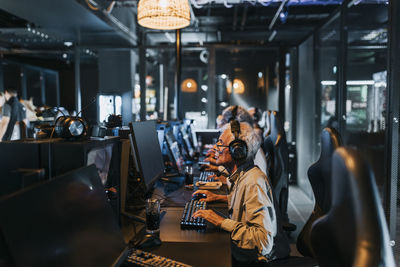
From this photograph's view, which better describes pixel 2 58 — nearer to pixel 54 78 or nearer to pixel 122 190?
pixel 54 78

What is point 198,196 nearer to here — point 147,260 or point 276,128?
point 147,260

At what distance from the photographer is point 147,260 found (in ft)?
3.67

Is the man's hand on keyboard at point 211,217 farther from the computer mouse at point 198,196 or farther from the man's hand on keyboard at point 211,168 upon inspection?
the man's hand on keyboard at point 211,168

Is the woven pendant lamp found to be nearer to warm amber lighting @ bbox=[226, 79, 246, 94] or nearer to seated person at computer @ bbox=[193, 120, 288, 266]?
seated person at computer @ bbox=[193, 120, 288, 266]

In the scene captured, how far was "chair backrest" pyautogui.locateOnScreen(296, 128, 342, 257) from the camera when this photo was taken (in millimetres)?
1409

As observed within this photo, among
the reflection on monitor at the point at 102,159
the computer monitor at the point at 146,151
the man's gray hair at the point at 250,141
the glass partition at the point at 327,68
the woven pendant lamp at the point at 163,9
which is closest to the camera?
the reflection on monitor at the point at 102,159

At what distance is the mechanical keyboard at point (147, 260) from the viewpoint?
1.09 meters

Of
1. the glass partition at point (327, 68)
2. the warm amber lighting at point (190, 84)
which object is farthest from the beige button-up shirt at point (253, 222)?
the warm amber lighting at point (190, 84)

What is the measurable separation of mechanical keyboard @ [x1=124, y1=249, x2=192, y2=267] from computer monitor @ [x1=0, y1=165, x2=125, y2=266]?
8 centimetres

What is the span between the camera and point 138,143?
1716 mm

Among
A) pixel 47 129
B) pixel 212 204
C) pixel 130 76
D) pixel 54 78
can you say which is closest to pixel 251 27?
pixel 130 76

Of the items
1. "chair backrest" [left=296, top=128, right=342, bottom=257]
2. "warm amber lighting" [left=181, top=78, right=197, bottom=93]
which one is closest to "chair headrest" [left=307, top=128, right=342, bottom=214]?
"chair backrest" [left=296, top=128, right=342, bottom=257]

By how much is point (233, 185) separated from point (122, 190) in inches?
24.5

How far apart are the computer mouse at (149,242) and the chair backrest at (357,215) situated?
0.82 m
